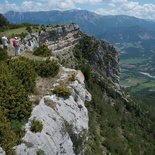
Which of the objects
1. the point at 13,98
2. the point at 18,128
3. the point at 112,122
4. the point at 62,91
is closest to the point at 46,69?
the point at 62,91

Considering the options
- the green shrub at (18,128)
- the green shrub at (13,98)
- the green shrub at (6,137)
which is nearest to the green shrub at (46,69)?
the green shrub at (13,98)

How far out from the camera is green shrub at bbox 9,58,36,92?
2850 cm

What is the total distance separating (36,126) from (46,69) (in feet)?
33.3

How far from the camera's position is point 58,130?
25125 millimetres

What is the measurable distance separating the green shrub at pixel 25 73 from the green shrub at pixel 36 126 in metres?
4.81

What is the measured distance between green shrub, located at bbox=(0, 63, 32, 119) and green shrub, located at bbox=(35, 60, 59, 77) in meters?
5.88

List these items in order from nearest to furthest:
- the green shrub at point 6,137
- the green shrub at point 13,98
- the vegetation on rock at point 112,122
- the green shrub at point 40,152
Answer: the green shrub at point 6,137 < the green shrub at point 40,152 < the green shrub at point 13,98 < the vegetation on rock at point 112,122

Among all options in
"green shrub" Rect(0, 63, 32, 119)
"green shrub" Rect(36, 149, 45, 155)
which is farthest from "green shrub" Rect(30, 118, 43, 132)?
"green shrub" Rect(36, 149, 45, 155)

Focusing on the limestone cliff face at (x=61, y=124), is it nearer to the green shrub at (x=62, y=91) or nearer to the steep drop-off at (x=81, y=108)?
the steep drop-off at (x=81, y=108)

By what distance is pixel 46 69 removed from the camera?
1291 inches

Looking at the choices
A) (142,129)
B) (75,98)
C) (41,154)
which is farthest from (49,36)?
(41,154)

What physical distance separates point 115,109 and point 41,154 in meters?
57.6

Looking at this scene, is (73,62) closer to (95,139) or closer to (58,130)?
(95,139)

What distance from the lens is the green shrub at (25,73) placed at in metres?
28.5
